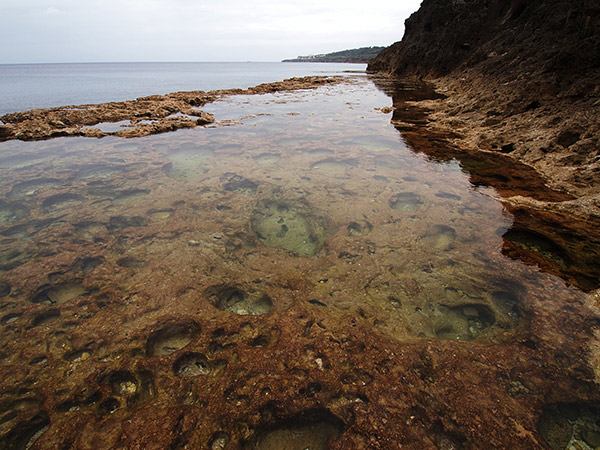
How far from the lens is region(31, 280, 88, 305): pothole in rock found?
3751 millimetres

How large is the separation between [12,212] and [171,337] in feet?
Answer: 19.2

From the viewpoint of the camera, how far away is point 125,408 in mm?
2539

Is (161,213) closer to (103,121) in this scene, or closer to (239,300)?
(239,300)

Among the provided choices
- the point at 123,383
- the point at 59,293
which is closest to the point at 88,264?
the point at 59,293

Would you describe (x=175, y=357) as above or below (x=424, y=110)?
below

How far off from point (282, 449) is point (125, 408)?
4.99 feet

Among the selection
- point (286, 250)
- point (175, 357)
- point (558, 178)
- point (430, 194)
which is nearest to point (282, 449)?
point (175, 357)

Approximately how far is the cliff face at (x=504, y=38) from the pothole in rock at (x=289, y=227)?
10454 mm

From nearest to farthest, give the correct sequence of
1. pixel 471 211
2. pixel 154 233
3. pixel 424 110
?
pixel 154 233 < pixel 471 211 < pixel 424 110

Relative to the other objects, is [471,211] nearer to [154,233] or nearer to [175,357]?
[175,357]

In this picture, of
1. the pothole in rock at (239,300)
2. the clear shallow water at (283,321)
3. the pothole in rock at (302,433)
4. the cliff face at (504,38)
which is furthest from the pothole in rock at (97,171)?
the cliff face at (504,38)

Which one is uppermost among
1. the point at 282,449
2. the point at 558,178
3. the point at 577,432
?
the point at 558,178

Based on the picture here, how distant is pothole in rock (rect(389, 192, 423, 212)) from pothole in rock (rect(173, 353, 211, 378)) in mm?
4734

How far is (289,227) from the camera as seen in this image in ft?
18.5
